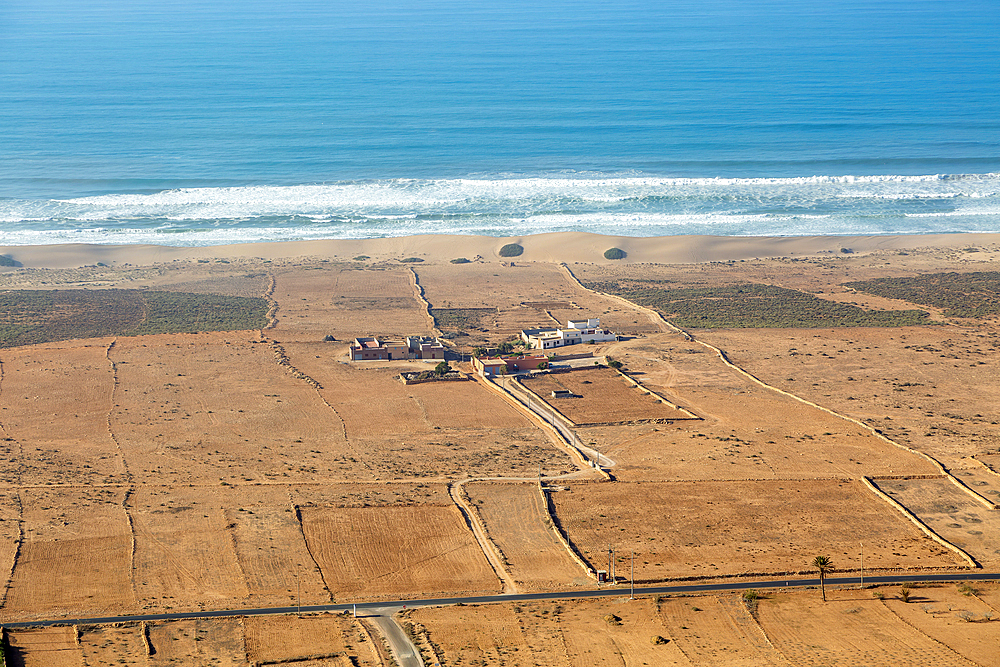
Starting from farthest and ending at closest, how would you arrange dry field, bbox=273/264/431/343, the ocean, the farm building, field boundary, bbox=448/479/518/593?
the ocean < dry field, bbox=273/264/431/343 < the farm building < field boundary, bbox=448/479/518/593

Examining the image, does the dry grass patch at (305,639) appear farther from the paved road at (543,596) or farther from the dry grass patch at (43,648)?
the dry grass patch at (43,648)

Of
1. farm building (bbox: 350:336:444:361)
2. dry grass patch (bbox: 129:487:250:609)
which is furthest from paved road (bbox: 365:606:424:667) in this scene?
farm building (bbox: 350:336:444:361)

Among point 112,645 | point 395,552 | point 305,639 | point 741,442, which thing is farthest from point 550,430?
point 112,645

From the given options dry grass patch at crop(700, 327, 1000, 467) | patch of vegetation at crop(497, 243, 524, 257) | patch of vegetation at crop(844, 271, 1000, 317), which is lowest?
A: dry grass patch at crop(700, 327, 1000, 467)

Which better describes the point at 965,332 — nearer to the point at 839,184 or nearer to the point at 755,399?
the point at 755,399

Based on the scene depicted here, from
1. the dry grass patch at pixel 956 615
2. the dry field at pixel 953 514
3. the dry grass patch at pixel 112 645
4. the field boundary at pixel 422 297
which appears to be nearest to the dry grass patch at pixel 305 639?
the dry grass patch at pixel 112 645

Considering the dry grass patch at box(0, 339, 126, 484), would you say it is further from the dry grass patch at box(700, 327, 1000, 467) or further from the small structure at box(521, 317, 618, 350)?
the dry grass patch at box(700, 327, 1000, 467)
